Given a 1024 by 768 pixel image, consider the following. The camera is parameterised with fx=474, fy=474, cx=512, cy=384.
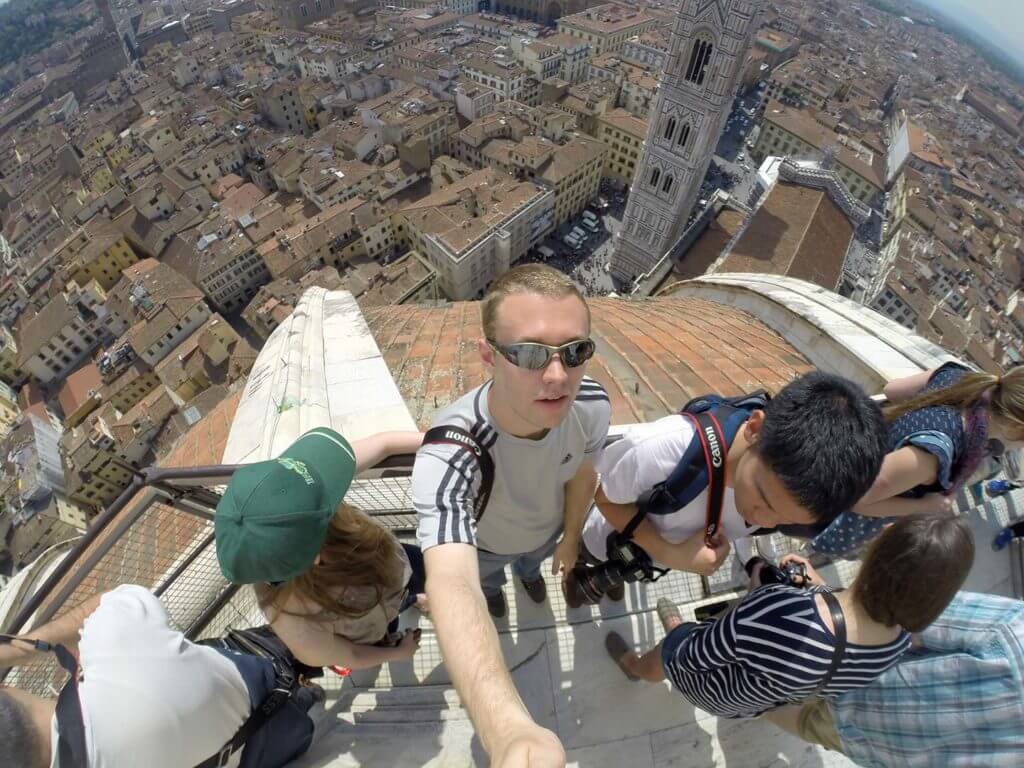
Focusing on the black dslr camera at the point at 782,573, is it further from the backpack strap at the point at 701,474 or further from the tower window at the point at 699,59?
the tower window at the point at 699,59

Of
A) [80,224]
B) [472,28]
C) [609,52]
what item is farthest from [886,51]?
[80,224]

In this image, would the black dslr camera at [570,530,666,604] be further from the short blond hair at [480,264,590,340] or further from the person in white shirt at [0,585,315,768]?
the person in white shirt at [0,585,315,768]

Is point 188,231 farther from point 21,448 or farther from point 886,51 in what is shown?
point 886,51

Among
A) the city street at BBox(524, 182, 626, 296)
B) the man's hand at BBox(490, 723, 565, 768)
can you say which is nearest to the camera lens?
the man's hand at BBox(490, 723, 565, 768)

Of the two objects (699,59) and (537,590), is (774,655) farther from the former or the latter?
(699,59)

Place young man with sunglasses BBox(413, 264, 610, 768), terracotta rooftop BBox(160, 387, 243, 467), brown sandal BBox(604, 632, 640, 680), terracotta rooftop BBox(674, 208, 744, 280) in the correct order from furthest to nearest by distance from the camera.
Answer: terracotta rooftop BBox(674, 208, 744, 280) < terracotta rooftop BBox(160, 387, 243, 467) < brown sandal BBox(604, 632, 640, 680) < young man with sunglasses BBox(413, 264, 610, 768)

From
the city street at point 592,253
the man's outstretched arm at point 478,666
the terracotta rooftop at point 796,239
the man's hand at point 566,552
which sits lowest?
the city street at point 592,253

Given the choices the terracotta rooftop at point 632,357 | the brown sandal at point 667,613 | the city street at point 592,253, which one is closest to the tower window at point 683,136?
the city street at point 592,253
